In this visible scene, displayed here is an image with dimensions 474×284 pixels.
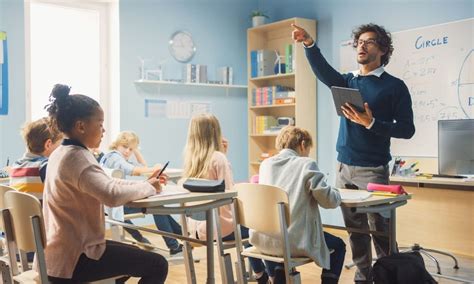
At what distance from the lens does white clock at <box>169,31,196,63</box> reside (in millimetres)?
6355

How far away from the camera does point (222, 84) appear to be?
6.65 meters

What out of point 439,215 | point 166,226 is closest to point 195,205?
point 166,226

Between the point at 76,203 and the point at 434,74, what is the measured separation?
3.87m

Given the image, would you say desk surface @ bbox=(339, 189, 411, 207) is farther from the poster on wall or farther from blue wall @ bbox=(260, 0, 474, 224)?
the poster on wall

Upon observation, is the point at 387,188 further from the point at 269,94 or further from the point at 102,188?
the point at 269,94

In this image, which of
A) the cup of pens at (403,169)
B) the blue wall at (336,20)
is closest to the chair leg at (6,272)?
the cup of pens at (403,169)

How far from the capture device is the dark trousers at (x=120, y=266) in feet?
6.89

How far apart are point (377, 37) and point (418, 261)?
3.90 feet

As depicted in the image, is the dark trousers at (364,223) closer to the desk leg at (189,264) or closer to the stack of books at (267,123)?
the desk leg at (189,264)

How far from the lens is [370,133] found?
2.98 meters

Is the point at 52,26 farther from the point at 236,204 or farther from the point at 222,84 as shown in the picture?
the point at 236,204

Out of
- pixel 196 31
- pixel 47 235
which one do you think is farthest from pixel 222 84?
pixel 47 235

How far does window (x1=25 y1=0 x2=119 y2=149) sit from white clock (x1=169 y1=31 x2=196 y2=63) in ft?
2.18

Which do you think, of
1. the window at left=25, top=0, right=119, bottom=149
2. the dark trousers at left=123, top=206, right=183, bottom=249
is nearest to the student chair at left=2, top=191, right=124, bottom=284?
the dark trousers at left=123, top=206, right=183, bottom=249
